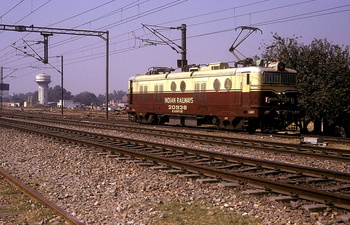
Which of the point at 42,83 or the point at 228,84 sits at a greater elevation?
the point at 42,83

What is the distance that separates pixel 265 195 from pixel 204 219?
2.02 m

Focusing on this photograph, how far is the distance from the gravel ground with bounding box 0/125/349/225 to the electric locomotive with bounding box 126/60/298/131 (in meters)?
8.09

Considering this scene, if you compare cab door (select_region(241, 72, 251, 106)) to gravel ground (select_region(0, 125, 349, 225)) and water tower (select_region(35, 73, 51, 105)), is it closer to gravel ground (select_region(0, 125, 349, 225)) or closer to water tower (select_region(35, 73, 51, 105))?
gravel ground (select_region(0, 125, 349, 225))

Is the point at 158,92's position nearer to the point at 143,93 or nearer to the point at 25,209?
the point at 143,93

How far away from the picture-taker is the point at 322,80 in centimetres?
2438

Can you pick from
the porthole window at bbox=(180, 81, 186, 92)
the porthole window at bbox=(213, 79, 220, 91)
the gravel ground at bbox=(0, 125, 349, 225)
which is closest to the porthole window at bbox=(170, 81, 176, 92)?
the porthole window at bbox=(180, 81, 186, 92)

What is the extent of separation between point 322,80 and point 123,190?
60.3 feet

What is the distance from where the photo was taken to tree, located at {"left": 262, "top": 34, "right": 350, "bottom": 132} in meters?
23.4

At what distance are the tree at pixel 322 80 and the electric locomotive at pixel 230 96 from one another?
69.4 inches

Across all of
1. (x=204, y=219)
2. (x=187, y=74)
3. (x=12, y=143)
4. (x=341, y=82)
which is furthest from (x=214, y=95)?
(x=204, y=219)

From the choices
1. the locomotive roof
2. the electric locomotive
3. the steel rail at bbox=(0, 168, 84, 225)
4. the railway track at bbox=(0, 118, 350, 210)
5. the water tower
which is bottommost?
the steel rail at bbox=(0, 168, 84, 225)

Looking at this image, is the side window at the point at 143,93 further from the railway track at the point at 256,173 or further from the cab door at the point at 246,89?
the railway track at the point at 256,173

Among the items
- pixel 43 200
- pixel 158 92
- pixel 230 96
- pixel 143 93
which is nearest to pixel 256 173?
pixel 43 200

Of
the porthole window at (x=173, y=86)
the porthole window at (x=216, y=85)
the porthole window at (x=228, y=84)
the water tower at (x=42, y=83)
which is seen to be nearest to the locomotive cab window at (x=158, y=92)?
the porthole window at (x=173, y=86)
